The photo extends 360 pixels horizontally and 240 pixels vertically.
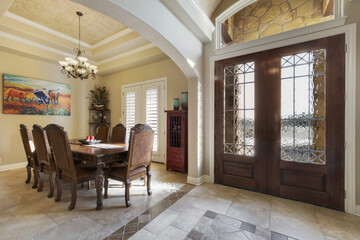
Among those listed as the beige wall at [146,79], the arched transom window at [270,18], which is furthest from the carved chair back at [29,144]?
the arched transom window at [270,18]

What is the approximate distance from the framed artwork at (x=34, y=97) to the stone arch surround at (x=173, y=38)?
12.5 feet

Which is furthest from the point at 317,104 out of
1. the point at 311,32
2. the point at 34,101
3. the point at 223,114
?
the point at 34,101

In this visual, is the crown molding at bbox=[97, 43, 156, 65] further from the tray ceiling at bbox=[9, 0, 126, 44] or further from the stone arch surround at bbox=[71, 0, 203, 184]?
the stone arch surround at bbox=[71, 0, 203, 184]

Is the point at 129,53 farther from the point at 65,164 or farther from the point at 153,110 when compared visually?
the point at 65,164

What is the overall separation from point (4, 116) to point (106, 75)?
2.94 m

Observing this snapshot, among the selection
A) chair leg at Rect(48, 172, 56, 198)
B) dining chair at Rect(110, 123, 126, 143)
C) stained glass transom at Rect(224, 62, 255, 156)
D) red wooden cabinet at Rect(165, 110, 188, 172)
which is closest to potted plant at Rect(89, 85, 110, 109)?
dining chair at Rect(110, 123, 126, 143)

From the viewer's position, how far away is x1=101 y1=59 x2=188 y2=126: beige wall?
420 centimetres

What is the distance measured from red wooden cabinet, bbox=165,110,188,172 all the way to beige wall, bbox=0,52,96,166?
130 inches

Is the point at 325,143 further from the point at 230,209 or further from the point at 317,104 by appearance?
the point at 230,209

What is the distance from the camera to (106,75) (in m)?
5.76

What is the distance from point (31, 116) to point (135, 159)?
12.7 ft

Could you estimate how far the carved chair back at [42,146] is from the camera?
7.95ft

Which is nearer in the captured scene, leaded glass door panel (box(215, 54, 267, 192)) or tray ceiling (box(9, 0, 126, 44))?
leaded glass door panel (box(215, 54, 267, 192))

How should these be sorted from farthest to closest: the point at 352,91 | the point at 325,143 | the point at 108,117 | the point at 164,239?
the point at 108,117 → the point at 325,143 → the point at 352,91 → the point at 164,239
